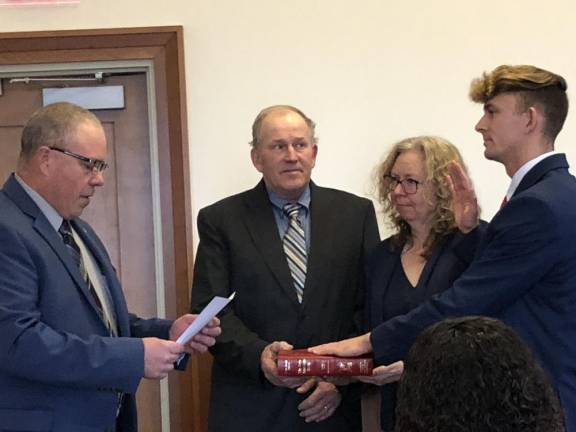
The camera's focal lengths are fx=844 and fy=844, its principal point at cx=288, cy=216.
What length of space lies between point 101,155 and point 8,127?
1457 mm

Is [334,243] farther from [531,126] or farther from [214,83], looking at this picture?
[214,83]

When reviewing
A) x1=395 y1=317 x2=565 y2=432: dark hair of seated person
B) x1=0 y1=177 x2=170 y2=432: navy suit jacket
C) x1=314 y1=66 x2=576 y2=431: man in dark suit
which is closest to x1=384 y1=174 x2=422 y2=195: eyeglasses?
x1=314 y1=66 x2=576 y2=431: man in dark suit

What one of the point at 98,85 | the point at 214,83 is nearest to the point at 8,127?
the point at 98,85

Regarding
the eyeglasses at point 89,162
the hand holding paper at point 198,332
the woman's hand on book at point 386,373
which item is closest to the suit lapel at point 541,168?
the woman's hand on book at point 386,373

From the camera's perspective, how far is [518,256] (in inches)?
83.2

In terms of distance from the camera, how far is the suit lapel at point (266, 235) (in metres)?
2.58

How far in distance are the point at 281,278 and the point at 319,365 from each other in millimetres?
354

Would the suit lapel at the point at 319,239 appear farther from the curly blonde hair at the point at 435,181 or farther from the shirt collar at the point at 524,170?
the shirt collar at the point at 524,170

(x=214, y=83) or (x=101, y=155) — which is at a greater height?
(x=214, y=83)

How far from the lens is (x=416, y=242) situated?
8.45ft

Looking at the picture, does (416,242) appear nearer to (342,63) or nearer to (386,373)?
(386,373)

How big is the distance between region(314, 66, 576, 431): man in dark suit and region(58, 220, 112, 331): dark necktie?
75 cm

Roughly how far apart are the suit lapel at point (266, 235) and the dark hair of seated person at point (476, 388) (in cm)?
150

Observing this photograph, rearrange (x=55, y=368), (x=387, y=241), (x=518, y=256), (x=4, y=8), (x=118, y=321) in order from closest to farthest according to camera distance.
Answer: (x=55, y=368), (x=518, y=256), (x=118, y=321), (x=387, y=241), (x=4, y=8)
